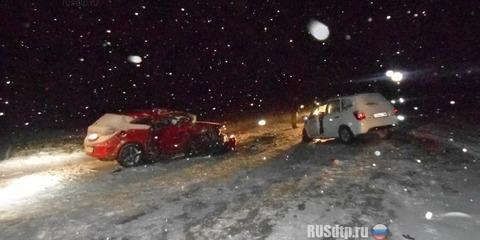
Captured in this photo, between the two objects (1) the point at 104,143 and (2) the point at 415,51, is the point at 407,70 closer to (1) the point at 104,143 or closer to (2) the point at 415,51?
(2) the point at 415,51

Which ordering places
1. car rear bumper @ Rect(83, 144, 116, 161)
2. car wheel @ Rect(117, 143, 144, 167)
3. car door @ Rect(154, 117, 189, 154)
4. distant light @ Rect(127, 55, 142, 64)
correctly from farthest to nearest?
distant light @ Rect(127, 55, 142, 64), car door @ Rect(154, 117, 189, 154), car wheel @ Rect(117, 143, 144, 167), car rear bumper @ Rect(83, 144, 116, 161)

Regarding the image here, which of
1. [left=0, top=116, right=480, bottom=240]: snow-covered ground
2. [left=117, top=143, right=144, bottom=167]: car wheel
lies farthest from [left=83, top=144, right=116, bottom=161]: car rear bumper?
[left=0, top=116, right=480, bottom=240]: snow-covered ground

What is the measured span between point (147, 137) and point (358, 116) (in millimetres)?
6117

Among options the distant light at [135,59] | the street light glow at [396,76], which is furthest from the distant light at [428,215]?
the street light glow at [396,76]

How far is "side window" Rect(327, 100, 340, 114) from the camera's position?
13703mm

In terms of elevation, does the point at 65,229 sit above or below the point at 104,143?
below

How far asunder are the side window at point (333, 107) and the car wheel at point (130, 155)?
A: 6159 millimetres

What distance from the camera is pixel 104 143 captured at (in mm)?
11477

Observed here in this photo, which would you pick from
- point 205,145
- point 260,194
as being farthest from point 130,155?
point 260,194

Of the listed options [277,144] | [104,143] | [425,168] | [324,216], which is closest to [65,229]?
[324,216]

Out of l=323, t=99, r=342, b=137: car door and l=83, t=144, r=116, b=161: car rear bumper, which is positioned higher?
l=323, t=99, r=342, b=137: car door

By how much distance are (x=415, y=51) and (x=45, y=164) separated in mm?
34982

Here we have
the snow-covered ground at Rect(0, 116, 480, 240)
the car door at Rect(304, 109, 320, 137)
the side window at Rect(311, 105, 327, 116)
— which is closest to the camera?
the snow-covered ground at Rect(0, 116, 480, 240)

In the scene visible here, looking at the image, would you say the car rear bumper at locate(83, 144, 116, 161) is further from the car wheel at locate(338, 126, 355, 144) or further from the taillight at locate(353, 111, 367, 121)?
the taillight at locate(353, 111, 367, 121)
